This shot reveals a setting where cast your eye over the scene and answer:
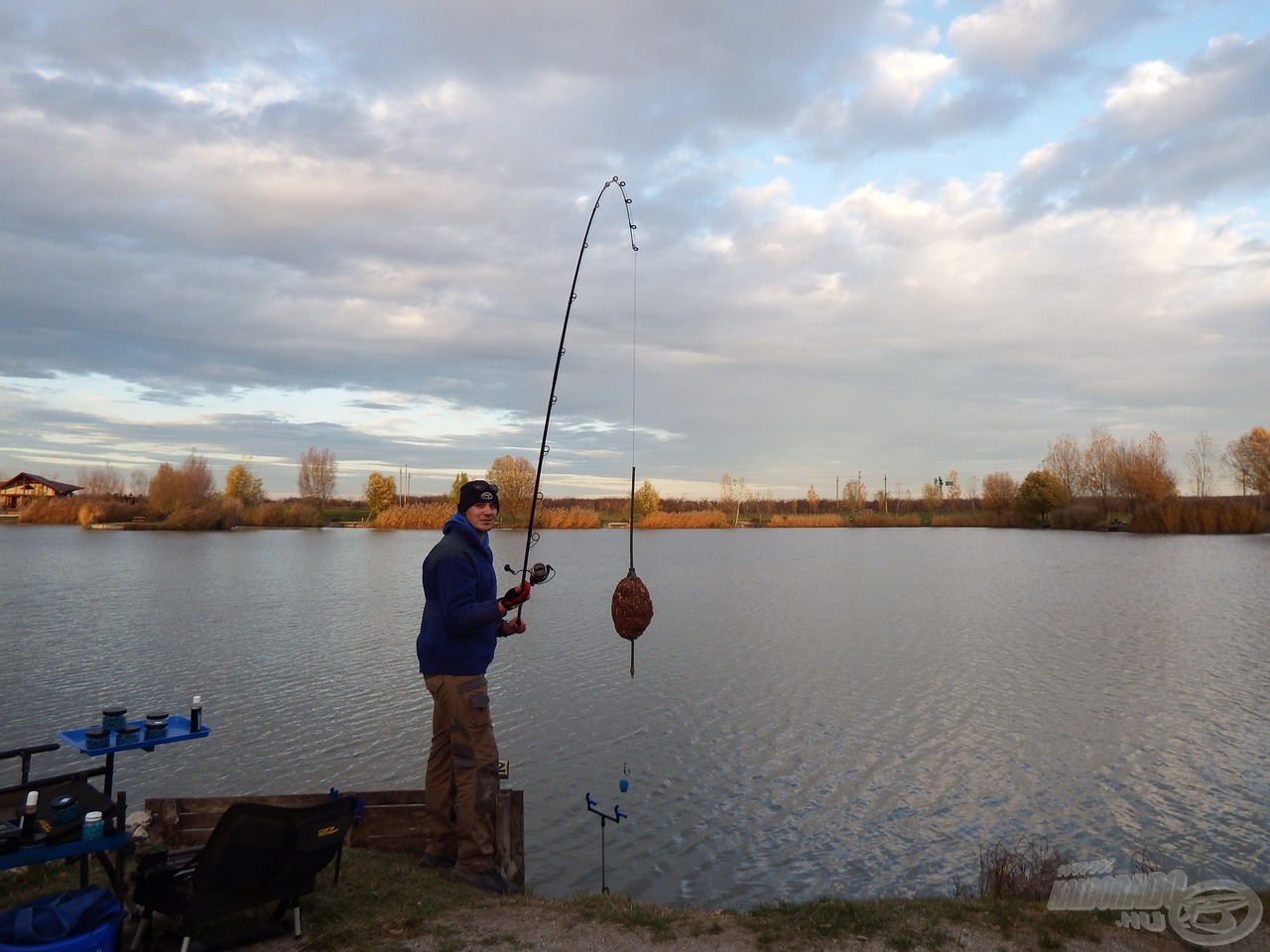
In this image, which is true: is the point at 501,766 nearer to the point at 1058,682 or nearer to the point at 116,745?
the point at 116,745

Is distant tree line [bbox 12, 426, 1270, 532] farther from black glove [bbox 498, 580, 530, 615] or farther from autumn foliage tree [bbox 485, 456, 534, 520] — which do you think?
black glove [bbox 498, 580, 530, 615]

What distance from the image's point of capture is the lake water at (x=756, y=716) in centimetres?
707

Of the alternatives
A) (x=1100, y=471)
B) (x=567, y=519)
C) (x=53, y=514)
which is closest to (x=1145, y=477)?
(x=1100, y=471)

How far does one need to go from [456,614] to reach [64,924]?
2.32 metres

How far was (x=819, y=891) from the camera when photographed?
6207 millimetres

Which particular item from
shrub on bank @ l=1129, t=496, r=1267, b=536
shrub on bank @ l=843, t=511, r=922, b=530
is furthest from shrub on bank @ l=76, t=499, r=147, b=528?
shrub on bank @ l=1129, t=496, r=1267, b=536

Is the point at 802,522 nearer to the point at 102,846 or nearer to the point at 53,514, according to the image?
the point at 53,514

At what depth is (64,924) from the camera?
3.68 meters

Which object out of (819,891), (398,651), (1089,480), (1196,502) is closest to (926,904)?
(819,891)

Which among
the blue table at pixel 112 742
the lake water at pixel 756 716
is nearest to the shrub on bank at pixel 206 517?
the lake water at pixel 756 716

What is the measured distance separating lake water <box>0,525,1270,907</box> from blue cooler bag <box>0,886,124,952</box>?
303 cm

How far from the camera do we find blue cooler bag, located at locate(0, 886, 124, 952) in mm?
3545

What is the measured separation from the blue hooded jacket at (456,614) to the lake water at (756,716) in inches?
82.6

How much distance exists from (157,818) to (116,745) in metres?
0.67
